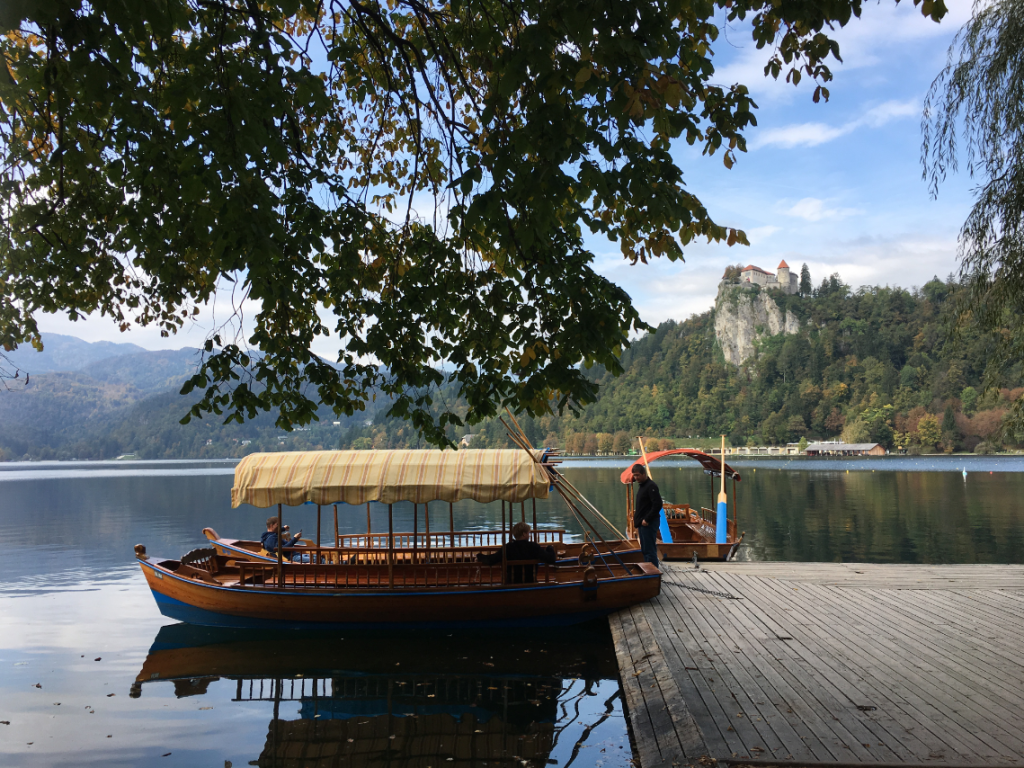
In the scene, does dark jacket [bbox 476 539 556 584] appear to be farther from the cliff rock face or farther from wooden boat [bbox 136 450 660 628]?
the cliff rock face

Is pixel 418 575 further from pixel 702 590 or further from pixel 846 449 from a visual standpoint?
pixel 846 449

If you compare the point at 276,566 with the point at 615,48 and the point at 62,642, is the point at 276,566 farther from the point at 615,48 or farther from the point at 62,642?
the point at 615,48

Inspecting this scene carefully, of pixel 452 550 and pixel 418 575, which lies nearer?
pixel 418 575

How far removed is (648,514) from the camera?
39.9 ft

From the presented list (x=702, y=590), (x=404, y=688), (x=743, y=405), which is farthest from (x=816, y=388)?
(x=404, y=688)

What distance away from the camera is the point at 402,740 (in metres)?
7.97

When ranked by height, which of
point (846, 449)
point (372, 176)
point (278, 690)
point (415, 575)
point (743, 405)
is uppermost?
point (372, 176)

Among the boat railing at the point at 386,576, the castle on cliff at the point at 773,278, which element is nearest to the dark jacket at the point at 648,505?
the boat railing at the point at 386,576

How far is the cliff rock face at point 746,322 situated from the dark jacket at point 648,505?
537 feet

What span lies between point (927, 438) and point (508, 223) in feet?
399

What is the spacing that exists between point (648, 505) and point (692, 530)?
6894 mm

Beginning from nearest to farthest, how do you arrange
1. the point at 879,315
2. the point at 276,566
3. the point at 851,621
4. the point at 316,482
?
the point at 851,621, the point at 316,482, the point at 276,566, the point at 879,315

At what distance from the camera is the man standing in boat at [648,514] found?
12.1m

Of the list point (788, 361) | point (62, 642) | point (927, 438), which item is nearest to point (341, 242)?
point (62, 642)
